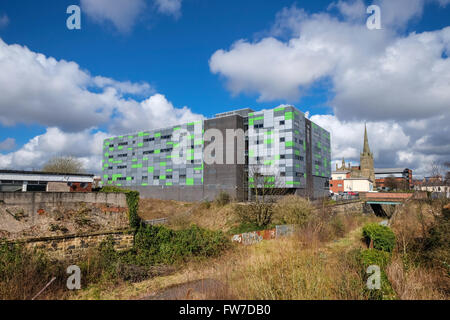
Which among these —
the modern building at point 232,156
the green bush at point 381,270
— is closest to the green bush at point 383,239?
the green bush at point 381,270

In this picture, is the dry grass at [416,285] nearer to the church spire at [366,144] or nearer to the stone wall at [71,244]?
the stone wall at [71,244]

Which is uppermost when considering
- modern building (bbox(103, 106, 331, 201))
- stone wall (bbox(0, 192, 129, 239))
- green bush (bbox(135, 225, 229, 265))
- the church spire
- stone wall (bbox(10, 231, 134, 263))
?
the church spire

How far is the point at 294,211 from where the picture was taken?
20453mm

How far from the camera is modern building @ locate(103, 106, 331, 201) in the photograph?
4244 centimetres

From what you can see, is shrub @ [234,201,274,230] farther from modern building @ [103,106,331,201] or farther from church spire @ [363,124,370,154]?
church spire @ [363,124,370,154]

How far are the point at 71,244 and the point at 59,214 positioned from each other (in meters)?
1.65

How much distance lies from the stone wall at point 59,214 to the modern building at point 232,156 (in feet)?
87.8

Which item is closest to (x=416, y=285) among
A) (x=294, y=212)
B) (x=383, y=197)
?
(x=294, y=212)

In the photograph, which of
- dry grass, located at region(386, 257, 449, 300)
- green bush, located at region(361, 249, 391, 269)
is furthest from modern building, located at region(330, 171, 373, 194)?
dry grass, located at region(386, 257, 449, 300)

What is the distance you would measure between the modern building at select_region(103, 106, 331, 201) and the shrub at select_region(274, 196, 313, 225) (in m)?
15.7

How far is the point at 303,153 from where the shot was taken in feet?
147

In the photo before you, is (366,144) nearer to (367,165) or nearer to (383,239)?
(367,165)
